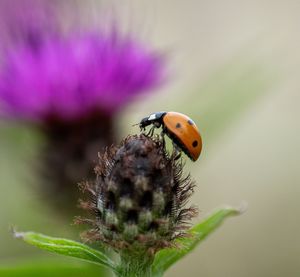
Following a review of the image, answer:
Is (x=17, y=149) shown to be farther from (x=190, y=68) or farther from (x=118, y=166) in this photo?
(x=190, y=68)

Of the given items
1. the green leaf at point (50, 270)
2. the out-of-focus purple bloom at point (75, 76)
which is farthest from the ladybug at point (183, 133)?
the out-of-focus purple bloom at point (75, 76)

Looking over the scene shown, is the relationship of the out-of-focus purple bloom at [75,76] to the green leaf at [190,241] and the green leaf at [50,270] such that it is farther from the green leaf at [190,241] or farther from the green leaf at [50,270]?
the green leaf at [190,241]

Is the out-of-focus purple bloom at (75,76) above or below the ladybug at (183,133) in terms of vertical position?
above

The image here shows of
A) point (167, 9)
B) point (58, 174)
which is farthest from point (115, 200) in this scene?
point (167, 9)

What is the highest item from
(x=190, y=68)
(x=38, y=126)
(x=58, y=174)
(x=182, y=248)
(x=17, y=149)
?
(x=190, y=68)

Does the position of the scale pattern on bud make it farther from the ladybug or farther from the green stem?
the ladybug

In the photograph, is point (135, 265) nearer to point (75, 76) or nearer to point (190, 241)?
point (190, 241)
